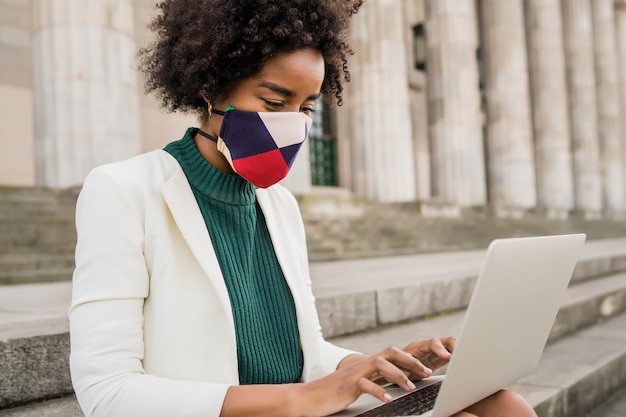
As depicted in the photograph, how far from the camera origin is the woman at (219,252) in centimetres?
133

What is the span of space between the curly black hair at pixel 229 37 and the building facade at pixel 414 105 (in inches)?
83.1

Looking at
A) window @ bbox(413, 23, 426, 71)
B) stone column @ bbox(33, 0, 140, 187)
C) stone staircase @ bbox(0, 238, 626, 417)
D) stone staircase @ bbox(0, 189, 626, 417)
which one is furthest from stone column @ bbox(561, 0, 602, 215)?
stone column @ bbox(33, 0, 140, 187)

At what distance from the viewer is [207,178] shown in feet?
5.54

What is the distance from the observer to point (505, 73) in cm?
Result: 2016

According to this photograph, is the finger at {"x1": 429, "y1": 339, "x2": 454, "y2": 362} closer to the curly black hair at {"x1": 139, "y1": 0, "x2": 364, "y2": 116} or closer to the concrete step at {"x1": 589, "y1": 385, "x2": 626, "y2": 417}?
the curly black hair at {"x1": 139, "y1": 0, "x2": 364, "y2": 116}

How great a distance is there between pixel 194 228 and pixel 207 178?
0.20 m

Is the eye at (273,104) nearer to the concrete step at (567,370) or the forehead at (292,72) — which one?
the forehead at (292,72)

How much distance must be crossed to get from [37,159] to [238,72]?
864 centimetres

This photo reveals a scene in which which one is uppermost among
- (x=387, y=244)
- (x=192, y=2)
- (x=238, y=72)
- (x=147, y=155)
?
(x=192, y=2)

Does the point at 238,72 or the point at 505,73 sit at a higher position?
the point at 505,73

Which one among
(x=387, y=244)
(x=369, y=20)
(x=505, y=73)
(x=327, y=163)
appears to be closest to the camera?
(x=387, y=244)

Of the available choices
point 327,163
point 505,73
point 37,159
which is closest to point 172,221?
point 37,159

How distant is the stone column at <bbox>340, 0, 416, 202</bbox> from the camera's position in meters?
15.5

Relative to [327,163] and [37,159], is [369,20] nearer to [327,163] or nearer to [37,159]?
[327,163]
